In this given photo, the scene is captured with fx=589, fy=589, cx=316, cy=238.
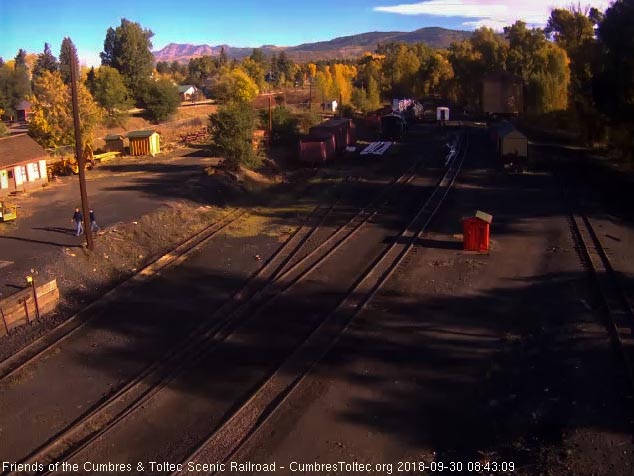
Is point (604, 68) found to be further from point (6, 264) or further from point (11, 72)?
point (11, 72)

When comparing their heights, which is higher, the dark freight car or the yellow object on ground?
the dark freight car

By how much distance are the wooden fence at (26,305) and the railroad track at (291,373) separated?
5957 mm

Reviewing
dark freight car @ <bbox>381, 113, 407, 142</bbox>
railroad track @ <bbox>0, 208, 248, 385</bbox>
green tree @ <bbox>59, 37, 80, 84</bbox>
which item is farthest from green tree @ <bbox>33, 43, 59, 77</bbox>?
railroad track @ <bbox>0, 208, 248, 385</bbox>

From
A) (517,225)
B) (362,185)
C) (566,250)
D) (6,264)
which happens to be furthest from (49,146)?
(566,250)

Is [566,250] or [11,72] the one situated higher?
[11,72]

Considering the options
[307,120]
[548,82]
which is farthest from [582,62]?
[307,120]

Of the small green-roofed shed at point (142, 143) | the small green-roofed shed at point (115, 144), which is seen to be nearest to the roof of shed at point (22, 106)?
the small green-roofed shed at point (115, 144)

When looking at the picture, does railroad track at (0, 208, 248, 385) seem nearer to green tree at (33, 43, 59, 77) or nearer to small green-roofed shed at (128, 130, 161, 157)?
small green-roofed shed at (128, 130, 161, 157)

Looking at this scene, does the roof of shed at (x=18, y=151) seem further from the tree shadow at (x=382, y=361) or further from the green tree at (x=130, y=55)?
the green tree at (x=130, y=55)

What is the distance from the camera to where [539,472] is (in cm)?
709

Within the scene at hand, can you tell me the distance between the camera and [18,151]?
2781 centimetres

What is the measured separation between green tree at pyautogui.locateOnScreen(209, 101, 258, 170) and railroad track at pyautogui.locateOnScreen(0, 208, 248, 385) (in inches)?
326

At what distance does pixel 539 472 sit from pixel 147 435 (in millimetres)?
5161

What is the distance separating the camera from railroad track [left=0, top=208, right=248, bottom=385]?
1057 cm
